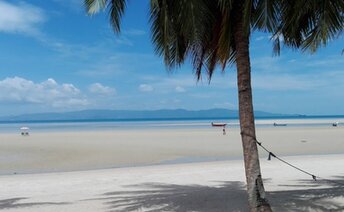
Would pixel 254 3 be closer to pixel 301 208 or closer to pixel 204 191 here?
pixel 301 208

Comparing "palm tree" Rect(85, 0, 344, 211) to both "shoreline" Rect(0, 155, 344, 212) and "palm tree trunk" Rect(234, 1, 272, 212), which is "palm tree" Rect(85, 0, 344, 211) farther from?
"shoreline" Rect(0, 155, 344, 212)

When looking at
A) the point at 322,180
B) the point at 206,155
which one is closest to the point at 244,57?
the point at 322,180

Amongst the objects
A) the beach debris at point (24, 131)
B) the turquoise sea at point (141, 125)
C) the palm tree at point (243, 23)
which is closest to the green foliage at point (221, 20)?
the palm tree at point (243, 23)

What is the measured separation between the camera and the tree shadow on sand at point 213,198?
28.1 feet

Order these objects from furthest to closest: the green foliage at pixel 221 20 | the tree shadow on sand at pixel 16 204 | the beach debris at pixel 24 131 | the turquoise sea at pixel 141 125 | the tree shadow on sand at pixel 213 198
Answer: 1. the turquoise sea at pixel 141 125
2. the beach debris at pixel 24 131
3. the tree shadow on sand at pixel 16 204
4. the tree shadow on sand at pixel 213 198
5. the green foliage at pixel 221 20

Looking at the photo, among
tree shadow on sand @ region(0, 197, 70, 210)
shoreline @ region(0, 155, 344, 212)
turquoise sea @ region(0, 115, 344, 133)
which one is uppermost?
turquoise sea @ region(0, 115, 344, 133)

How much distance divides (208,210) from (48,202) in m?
3.60

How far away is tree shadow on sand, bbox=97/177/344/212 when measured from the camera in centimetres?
857

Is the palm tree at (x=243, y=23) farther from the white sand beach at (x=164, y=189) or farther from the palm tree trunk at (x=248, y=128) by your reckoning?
the white sand beach at (x=164, y=189)

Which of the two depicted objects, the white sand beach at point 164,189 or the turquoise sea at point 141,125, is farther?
the turquoise sea at point 141,125

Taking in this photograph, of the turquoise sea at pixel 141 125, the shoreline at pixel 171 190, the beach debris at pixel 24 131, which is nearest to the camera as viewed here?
the shoreline at pixel 171 190

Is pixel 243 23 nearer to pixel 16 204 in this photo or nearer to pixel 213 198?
pixel 213 198

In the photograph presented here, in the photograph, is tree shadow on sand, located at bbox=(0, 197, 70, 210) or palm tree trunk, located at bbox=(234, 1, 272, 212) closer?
palm tree trunk, located at bbox=(234, 1, 272, 212)

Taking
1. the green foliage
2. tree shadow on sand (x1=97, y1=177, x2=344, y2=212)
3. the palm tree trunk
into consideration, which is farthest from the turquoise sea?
the palm tree trunk
